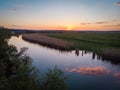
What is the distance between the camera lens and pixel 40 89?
9961 millimetres

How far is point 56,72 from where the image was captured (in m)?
10.1

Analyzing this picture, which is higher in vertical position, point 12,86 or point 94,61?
point 12,86

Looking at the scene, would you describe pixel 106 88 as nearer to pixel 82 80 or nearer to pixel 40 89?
pixel 82 80

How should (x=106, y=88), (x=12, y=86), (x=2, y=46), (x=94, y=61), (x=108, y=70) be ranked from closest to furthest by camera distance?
(x=12, y=86) < (x=106, y=88) < (x=2, y=46) < (x=108, y=70) < (x=94, y=61)

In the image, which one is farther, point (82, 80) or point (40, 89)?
point (82, 80)

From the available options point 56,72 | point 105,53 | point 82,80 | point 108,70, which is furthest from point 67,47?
point 56,72

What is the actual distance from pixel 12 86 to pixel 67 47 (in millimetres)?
33659

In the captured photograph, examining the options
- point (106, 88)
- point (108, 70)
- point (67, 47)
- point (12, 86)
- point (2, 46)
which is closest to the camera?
point (12, 86)

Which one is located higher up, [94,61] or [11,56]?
[11,56]

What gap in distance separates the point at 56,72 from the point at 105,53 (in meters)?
24.2

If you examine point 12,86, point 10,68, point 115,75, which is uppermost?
point 12,86

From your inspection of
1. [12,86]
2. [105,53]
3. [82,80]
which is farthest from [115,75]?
[12,86]

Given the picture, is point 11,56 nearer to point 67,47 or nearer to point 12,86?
point 12,86

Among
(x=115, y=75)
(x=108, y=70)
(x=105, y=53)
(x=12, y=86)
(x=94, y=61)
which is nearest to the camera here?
(x=12, y=86)
